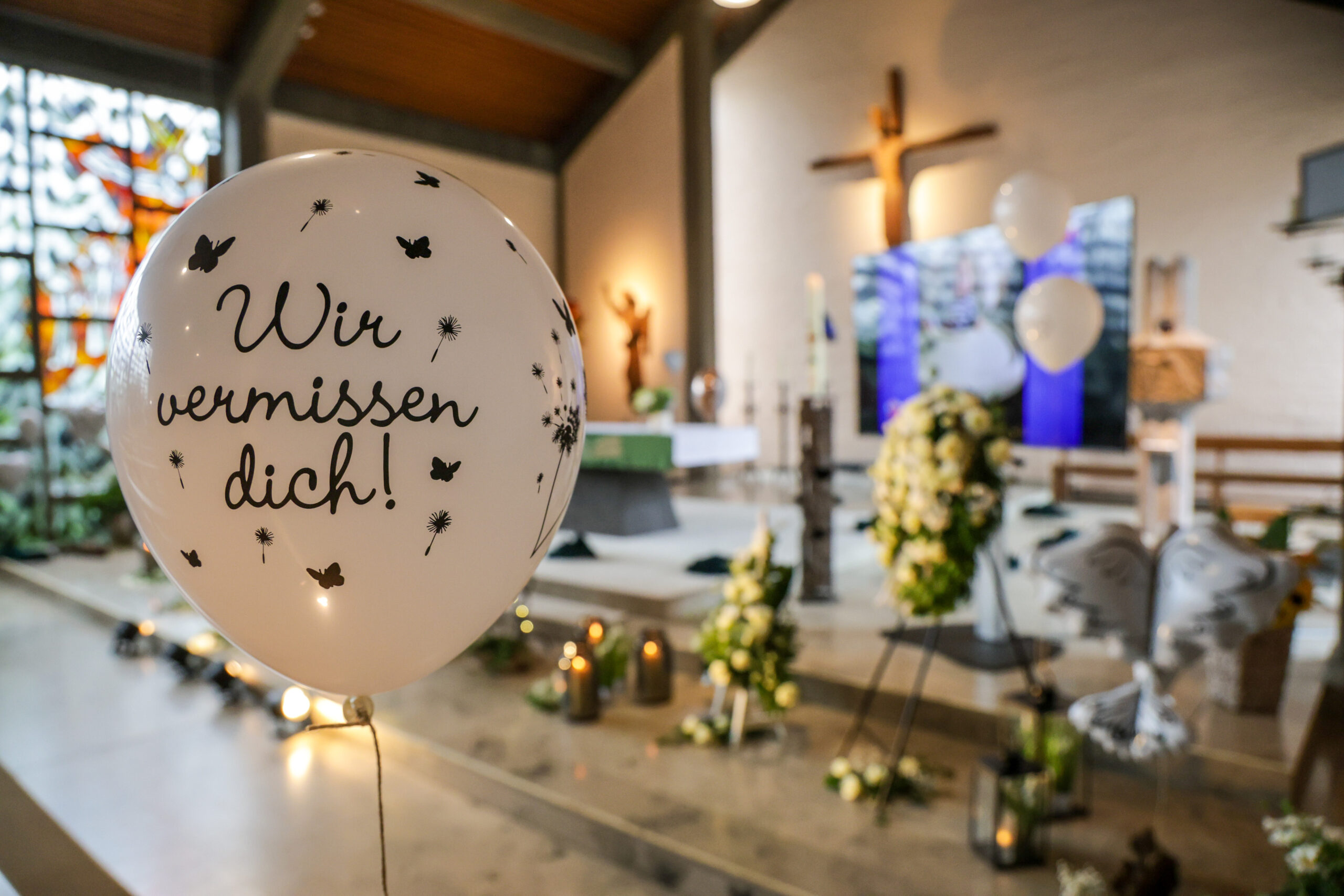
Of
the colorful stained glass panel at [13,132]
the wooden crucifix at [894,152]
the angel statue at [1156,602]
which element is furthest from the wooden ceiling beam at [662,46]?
the angel statue at [1156,602]

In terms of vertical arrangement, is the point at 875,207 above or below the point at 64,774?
above

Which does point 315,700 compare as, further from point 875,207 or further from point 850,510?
point 875,207

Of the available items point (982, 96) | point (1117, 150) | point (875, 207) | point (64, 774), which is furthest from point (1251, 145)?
point (64, 774)

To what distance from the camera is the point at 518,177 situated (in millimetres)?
9586

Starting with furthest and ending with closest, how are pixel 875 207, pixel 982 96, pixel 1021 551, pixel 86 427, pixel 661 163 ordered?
pixel 661 163, pixel 875 207, pixel 982 96, pixel 86 427, pixel 1021 551

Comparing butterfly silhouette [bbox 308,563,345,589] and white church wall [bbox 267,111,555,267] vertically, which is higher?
white church wall [bbox 267,111,555,267]

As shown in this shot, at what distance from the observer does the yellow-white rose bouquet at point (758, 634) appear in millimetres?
2334

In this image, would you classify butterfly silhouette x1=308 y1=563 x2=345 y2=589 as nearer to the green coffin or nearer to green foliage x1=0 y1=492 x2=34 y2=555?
the green coffin

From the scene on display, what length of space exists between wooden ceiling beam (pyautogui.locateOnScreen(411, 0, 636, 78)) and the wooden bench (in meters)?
5.83

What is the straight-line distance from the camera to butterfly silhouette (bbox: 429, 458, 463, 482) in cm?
80

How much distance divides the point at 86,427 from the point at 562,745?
559cm

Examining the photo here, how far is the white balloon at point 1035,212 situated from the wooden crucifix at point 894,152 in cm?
490

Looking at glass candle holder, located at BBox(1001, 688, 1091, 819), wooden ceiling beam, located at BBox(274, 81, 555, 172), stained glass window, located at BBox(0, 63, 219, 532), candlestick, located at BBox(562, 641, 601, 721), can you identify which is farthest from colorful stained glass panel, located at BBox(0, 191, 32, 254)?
glass candle holder, located at BBox(1001, 688, 1091, 819)

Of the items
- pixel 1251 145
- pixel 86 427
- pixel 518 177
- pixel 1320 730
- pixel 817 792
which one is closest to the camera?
pixel 817 792
